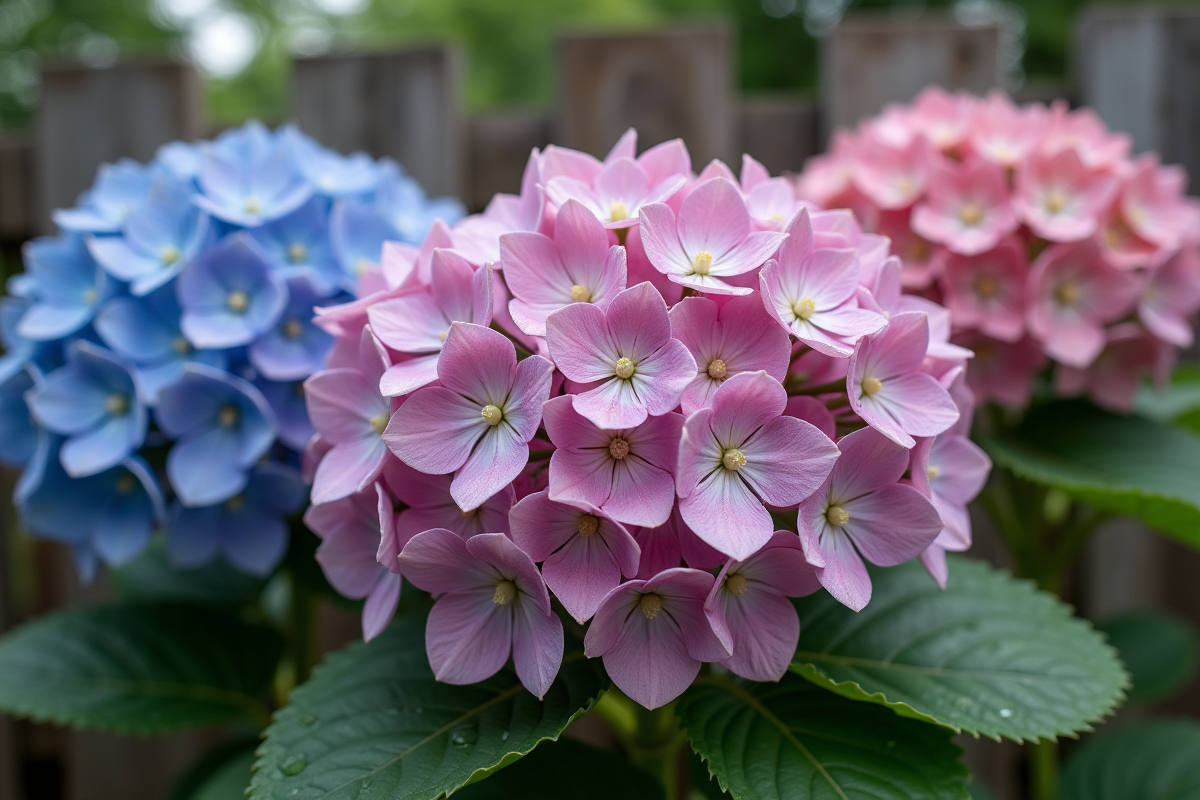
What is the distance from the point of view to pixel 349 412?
721mm

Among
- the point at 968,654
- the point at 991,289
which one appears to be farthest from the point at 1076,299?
the point at 968,654

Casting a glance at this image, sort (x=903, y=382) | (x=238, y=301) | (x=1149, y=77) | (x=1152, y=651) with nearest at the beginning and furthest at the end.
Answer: (x=903, y=382), (x=238, y=301), (x=1152, y=651), (x=1149, y=77)

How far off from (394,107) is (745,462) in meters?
1.41

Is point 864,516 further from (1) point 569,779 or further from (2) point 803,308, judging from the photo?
(1) point 569,779

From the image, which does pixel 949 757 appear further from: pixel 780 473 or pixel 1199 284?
pixel 1199 284

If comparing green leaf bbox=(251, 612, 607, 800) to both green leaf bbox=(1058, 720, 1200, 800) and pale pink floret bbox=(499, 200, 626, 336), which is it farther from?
green leaf bbox=(1058, 720, 1200, 800)

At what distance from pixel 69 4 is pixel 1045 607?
732cm

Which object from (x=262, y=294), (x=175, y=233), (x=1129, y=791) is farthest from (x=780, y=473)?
(x=1129, y=791)

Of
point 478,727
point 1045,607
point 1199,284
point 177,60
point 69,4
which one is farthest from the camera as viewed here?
point 69,4

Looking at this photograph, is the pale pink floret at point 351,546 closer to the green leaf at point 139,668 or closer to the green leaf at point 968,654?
the green leaf at point 968,654

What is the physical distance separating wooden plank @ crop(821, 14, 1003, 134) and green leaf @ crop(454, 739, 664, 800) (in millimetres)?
1381

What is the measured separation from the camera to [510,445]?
596 mm

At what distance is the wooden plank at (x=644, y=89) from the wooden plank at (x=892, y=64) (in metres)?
0.23

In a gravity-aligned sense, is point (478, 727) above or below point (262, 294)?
below
